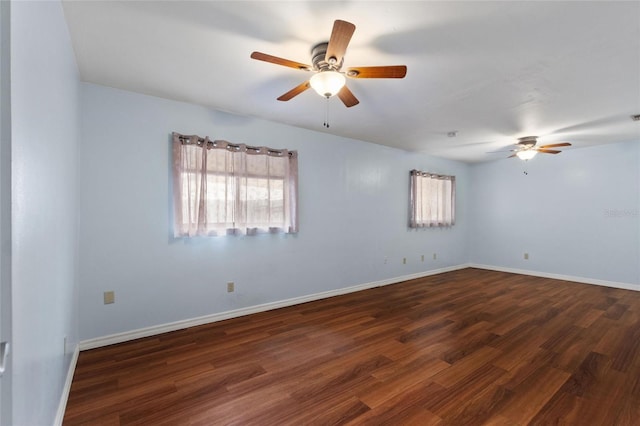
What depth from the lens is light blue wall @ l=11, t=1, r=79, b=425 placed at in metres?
0.92

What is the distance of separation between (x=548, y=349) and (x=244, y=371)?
265 centimetres

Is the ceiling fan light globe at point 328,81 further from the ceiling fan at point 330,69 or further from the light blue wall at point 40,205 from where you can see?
the light blue wall at point 40,205

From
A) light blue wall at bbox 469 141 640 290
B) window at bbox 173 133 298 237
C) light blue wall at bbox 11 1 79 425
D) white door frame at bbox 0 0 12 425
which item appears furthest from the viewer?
light blue wall at bbox 469 141 640 290

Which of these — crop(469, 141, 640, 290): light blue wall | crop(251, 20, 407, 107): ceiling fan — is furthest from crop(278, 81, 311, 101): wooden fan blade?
crop(469, 141, 640, 290): light blue wall

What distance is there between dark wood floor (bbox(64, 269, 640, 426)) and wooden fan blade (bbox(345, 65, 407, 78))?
214 centimetres

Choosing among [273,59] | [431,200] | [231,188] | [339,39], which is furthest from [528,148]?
[231,188]

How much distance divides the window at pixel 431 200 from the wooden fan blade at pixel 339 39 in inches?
153

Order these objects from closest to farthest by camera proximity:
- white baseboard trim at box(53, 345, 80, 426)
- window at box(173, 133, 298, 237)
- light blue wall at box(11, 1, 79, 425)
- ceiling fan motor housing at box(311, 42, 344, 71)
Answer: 1. light blue wall at box(11, 1, 79, 425)
2. white baseboard trim at box(53, 345, 80, 426)
3. ceiling fan motor housing at box(311, 42, 344, 71)
4. window at box(173, 133, 298, 237)

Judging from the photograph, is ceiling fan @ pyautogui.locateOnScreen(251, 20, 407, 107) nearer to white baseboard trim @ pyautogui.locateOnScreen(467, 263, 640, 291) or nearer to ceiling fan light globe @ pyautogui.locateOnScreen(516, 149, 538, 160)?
ceiling fan light globe @ pyautogui.locateOnScreen(516, 149, 538, 160)

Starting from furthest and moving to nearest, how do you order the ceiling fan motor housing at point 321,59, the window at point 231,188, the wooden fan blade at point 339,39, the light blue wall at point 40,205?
1. the window at point 231,188
2. the ceiling fan motor housing at point 321,59
3. the wooden fan blade at point 339,39
4. the light blue wall at point 40,205

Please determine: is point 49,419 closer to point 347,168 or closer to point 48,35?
point 48,35

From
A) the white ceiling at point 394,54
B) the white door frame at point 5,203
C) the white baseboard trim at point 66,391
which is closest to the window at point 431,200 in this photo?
the white ceiling at point 394,54

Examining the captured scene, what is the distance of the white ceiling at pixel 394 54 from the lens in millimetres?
1681

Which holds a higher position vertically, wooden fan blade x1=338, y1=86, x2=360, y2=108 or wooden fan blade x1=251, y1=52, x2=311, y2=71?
wooden fan blade x1=251, y1=52, x2=311, y2=71
